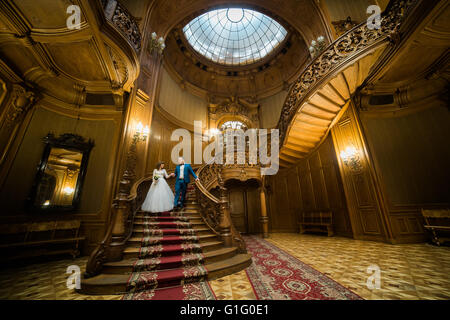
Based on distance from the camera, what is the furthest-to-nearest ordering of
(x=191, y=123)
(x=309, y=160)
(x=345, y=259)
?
(x=191, y=123)
(x=309, y=160)
(x=345, y=259)

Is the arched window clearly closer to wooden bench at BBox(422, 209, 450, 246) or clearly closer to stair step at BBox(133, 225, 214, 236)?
stair step at BBox(133, 225, 214, 236)

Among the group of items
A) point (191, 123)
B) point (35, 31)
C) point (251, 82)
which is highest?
point (251, 82)

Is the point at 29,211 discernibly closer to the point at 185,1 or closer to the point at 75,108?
the point at 75,108

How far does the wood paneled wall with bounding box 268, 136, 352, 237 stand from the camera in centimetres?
565

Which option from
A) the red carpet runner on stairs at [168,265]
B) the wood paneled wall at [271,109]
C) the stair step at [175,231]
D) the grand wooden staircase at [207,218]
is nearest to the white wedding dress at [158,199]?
the grand wooden staircase at [207,218]

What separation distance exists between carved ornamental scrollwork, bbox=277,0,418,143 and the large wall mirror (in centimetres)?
654

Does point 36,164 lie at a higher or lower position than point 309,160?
lower

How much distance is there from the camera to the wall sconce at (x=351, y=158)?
5121 mm

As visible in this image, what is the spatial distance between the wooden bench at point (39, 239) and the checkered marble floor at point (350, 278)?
0.37 meters

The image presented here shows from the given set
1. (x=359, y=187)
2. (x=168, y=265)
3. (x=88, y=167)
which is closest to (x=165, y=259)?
(x=168, y=265)

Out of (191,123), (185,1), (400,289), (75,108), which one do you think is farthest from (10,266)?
(185,1)

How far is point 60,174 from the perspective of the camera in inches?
168

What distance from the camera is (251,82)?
10711mm
